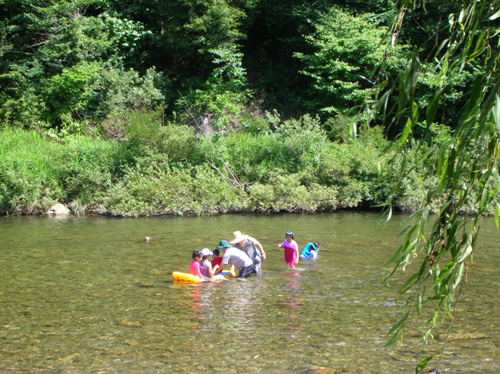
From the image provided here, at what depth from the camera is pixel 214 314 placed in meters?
8.86

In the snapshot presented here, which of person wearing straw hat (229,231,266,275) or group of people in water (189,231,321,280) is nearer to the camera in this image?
group of people in water (189,231,321,280)

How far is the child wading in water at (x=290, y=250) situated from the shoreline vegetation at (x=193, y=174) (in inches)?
399

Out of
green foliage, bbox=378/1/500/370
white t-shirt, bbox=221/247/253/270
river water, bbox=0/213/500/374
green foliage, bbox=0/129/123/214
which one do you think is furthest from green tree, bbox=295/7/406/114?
green foliage, bbox=378/1/500/370

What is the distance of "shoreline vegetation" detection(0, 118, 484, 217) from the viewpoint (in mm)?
22656

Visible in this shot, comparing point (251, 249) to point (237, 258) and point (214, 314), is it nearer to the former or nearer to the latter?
point (237, 258)

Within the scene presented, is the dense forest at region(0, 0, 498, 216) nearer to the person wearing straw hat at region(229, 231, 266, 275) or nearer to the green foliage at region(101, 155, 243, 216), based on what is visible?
the green foliage at region(101, 155, 243, 216)

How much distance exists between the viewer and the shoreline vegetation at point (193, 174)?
22656mm

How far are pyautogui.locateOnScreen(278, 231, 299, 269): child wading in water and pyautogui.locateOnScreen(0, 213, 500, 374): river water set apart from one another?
0.23 meters

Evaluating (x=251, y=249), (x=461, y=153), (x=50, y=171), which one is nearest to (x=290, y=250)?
(x=251, y=249)

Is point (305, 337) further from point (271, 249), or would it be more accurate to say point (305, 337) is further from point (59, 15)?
point (59, 15)

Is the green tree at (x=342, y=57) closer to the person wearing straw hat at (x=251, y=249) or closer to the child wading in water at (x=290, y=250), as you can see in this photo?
the child wading in water at (x=290, y=250)

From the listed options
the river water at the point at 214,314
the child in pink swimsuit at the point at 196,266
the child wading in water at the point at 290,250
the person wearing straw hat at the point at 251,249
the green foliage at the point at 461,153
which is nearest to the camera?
the green foliage at the point at 461,153

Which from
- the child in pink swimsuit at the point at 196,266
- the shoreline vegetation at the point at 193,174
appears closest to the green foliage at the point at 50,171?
the shoreline vegetation at the point at 193,174

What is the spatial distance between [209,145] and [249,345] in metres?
19.2
